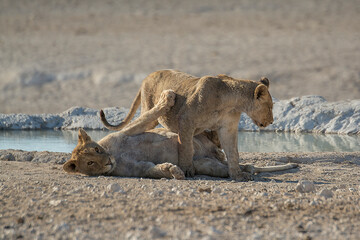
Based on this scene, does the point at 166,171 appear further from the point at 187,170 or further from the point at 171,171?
the point at 187,170

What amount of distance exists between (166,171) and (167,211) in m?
2.25

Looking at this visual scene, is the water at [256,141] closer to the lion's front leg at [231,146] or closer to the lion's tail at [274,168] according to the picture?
the lion's tail at [274,168]

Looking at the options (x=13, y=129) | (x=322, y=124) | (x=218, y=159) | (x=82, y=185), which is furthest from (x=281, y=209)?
(x=13, y=129)

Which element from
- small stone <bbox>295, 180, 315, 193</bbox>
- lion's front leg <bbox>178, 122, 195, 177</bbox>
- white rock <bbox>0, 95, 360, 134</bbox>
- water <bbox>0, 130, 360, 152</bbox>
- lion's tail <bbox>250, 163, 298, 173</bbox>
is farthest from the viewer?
white rock <bbox>0, 95, 360, 134</bbox>

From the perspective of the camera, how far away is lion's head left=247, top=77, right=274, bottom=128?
6188 millimetres

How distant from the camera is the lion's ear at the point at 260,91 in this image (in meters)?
6.16

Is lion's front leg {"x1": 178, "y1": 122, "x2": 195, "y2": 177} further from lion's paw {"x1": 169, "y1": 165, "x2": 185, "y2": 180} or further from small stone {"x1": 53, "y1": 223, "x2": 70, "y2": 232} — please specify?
small stone {"x1": 53, "y1": 223, "x2": 70, "y2": 232}

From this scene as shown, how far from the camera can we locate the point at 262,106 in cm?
624

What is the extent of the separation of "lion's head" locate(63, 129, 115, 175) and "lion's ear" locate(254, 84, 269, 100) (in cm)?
192

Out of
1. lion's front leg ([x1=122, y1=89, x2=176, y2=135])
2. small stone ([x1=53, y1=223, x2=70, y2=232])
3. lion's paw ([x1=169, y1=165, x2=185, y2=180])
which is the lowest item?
lion's paw ([x1=169, y1=165, x2=185, y2=180])

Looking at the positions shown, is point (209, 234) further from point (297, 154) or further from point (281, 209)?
point (297, 154)

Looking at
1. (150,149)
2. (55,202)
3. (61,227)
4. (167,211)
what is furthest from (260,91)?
(61,227)

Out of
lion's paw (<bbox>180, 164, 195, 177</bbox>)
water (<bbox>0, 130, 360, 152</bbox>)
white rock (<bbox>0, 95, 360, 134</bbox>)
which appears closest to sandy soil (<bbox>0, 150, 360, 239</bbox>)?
lion's paw (<bbox>180, 164, 195, 177</bbox>)

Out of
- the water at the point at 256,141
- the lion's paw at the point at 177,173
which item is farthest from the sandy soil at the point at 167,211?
the water at the point at 256,141
